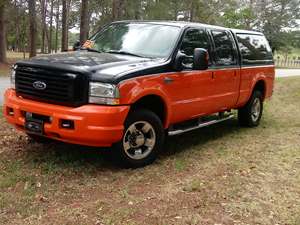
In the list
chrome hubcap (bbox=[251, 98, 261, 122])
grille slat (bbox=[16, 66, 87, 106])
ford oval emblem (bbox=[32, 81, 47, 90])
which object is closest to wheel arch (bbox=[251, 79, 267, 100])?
chrome hubcap (bbox=[251, 98, 261, 122])

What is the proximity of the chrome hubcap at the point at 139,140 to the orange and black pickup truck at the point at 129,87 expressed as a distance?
0.5 inches

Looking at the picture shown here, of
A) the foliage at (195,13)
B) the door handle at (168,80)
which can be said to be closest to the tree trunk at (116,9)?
the foliage at (195,13)

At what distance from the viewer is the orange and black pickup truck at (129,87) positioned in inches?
211

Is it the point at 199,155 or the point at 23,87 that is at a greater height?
the point at 23,87

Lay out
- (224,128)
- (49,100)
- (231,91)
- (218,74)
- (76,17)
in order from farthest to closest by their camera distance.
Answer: (76,17) < (224,128) < (231,91) < (218,74) < (49,100)

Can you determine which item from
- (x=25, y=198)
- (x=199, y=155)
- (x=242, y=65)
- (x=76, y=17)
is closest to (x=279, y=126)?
(x=242, y=65)

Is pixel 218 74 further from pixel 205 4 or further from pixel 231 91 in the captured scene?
pixel 205 4

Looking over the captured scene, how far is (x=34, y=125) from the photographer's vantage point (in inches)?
220

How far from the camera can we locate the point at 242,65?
8.38 metres

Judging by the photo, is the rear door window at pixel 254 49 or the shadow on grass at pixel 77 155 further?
the rear door window at pixel 254 49

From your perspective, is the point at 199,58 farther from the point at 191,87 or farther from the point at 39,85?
the point at 39,85

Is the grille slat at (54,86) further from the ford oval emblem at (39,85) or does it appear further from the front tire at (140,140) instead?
the front tire at (140,140)

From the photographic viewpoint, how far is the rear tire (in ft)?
30.1

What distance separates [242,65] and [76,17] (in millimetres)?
50219
